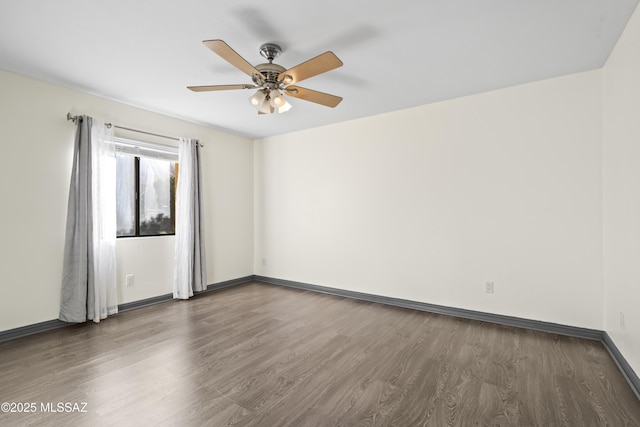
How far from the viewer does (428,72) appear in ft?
9.16

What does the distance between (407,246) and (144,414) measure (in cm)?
302

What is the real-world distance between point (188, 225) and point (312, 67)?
2.94 metres

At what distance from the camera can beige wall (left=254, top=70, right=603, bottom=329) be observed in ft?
9.27

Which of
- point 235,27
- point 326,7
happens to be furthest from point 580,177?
point 235,27

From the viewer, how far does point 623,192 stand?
7.26 ft

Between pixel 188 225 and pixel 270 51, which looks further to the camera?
pixel 188 225

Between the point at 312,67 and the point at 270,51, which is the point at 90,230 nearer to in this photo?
the point at 270,51

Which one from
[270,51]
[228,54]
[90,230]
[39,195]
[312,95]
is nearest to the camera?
[228,54]

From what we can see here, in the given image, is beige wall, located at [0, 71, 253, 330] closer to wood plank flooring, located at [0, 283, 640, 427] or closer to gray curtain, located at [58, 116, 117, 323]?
gray curtain, located at [58, 116, 117, 323]

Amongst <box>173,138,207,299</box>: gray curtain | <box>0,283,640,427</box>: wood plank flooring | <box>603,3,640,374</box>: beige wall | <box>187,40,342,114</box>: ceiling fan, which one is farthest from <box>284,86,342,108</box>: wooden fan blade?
<box>173,138,207,299</box>: gray curtain

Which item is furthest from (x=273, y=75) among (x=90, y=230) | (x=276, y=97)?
(x=90, y=230)

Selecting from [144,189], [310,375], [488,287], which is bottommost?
[310,375]

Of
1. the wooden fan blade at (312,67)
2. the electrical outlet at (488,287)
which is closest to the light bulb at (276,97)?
the wooden fan blade at (312,67)

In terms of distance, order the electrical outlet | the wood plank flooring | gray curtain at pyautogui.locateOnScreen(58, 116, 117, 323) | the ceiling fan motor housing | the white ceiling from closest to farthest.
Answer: the wood plank flooring < the white ceiling < the ceiling fan motor housing < gray curtain at pyautogui.locateOnScreen(58, 116, 117, 323) < the electrical outlet
